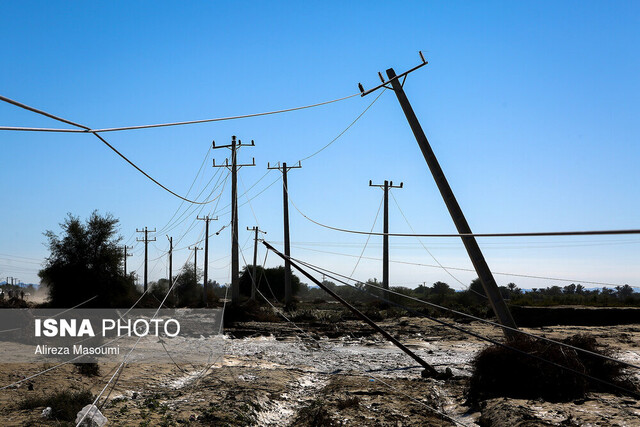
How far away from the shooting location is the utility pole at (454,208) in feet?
46.8

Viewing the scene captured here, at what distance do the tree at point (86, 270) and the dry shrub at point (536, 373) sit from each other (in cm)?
3262

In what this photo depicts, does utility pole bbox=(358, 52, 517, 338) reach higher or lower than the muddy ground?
higher

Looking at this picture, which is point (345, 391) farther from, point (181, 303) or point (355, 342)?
point (181, 303)

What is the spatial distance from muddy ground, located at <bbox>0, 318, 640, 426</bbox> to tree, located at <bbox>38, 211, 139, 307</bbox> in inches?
774

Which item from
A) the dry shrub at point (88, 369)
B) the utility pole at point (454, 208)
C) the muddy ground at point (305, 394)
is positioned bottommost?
the muddy ground at point (305, 394)

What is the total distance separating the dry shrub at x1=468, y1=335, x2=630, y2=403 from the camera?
14.2 m

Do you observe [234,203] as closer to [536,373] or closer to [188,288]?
[536,373]

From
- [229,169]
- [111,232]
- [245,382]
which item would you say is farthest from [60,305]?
[245,382]

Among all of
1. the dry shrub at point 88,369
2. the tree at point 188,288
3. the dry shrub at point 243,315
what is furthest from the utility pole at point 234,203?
the tree at point 188,288

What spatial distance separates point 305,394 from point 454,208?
6.82 metres

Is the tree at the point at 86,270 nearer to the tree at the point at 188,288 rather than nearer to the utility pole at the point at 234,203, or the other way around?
the utility pole at the point at 234,203

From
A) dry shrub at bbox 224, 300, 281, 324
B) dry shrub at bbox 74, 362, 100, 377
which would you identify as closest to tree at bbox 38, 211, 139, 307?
dry shrub at bbox 224, 300, 281, 324

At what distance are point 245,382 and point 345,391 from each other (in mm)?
2995

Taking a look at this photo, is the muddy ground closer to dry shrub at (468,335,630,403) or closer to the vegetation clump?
the vegetation clump
